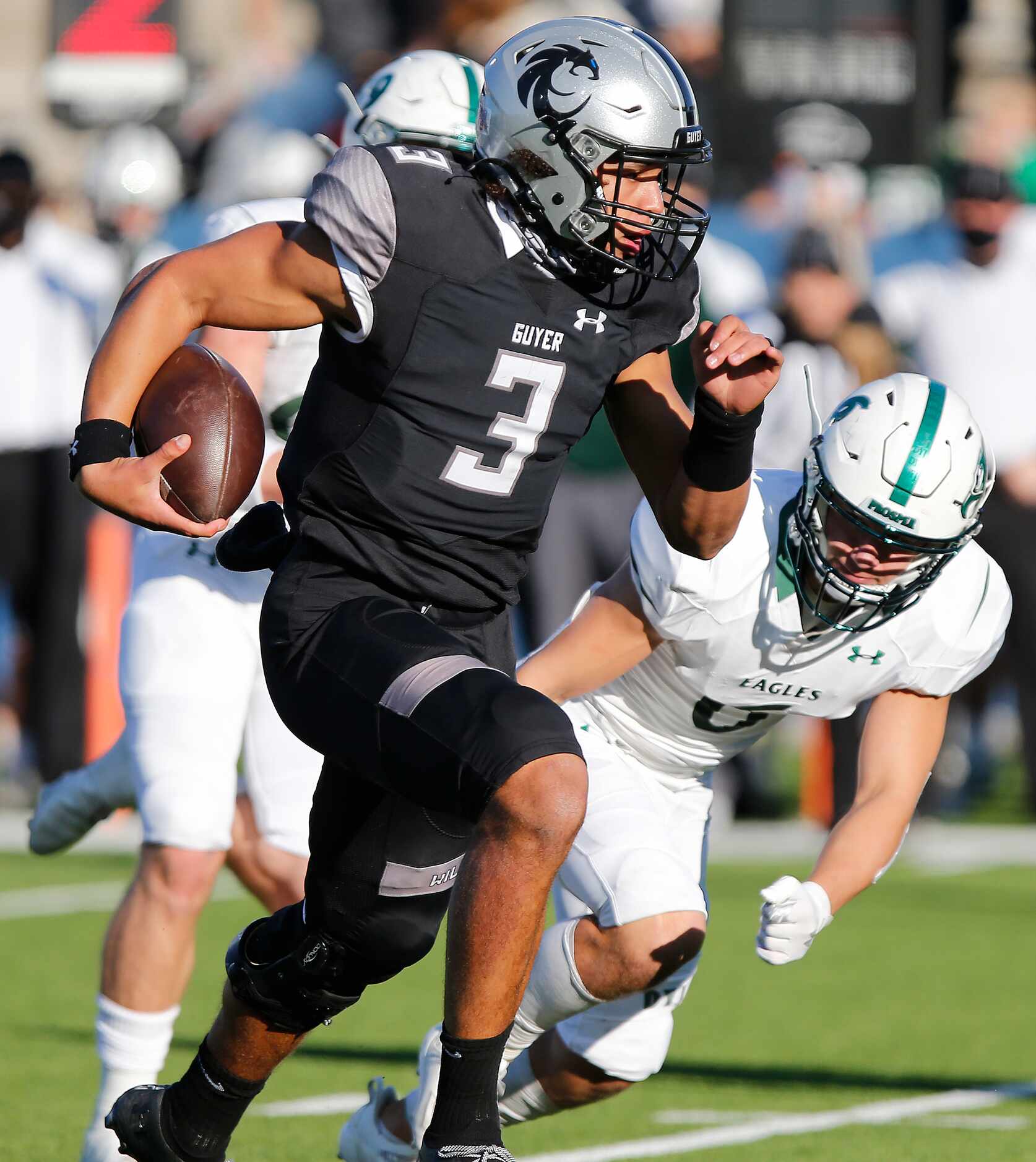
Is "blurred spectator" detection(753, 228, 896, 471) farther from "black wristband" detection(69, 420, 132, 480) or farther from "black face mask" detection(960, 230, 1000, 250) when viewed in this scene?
"black wristband" detection(69, 420, 132, 480)

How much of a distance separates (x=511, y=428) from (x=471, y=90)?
4.45ft

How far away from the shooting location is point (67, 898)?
7559mm

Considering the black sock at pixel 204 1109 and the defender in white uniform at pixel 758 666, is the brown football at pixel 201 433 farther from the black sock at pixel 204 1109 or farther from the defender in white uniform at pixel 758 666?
the black sock at pixel 204 1109

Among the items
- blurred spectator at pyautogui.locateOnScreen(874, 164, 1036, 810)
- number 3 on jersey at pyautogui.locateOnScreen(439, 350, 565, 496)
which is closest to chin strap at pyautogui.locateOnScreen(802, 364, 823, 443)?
number 3 on jersey at pyautogui.locateOnScreen(439, 350, 565, 496)

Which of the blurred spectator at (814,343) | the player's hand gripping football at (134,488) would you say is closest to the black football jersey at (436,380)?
the player's hand gripping football at (134,488)

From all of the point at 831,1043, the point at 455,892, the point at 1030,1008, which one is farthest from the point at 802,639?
the point at 1030,1008

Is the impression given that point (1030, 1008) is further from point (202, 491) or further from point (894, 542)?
point (202, 491)

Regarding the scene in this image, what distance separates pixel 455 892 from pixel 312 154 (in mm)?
4832

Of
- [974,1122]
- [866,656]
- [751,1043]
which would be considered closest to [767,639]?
[866,656]

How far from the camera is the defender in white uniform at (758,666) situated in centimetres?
398

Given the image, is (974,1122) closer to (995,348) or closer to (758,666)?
(758,666)

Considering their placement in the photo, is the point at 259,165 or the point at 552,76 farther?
the point at 259,165

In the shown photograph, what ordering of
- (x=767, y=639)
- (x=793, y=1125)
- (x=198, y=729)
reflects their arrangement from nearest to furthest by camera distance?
(x=767, y=639), (x=198, y=729), (x=793, y=1125)

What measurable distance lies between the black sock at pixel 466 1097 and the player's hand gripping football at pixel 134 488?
87 cm
